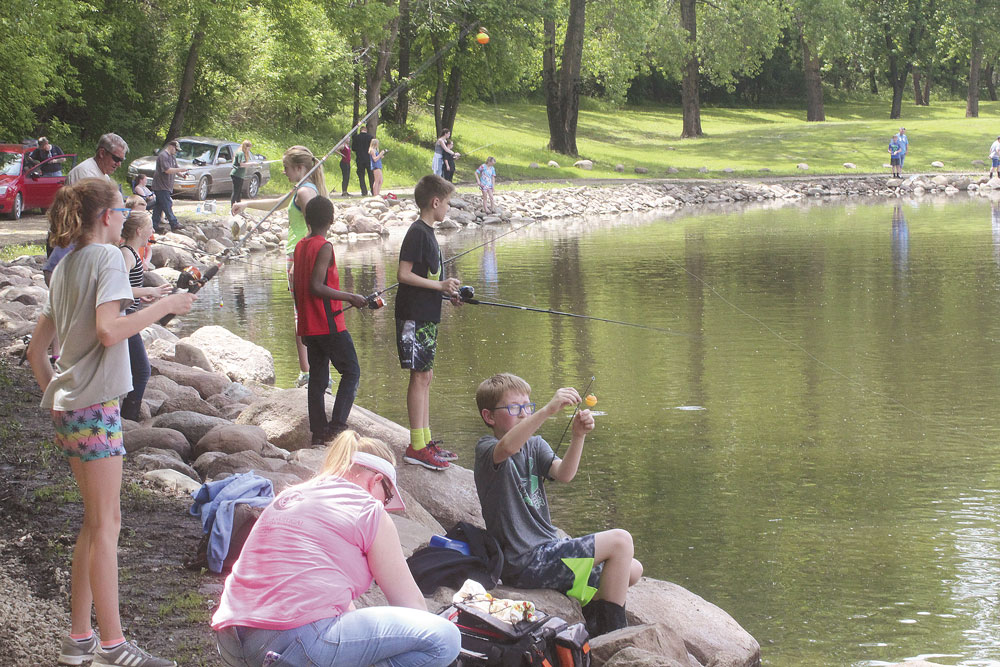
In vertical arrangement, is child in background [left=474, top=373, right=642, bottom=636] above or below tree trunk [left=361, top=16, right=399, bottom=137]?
below

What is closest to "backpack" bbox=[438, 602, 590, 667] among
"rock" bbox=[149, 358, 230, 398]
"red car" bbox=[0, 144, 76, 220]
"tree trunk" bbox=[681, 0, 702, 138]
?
"rock" bbox=[149, 358, 230, 398]

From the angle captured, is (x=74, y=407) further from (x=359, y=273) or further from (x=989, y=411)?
(x=359, y=273)

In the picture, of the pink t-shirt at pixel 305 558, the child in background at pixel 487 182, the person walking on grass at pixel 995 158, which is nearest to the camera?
the pink t-shirt at pixel 305 558

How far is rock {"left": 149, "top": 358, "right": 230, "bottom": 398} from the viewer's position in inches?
354

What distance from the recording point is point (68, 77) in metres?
27.2

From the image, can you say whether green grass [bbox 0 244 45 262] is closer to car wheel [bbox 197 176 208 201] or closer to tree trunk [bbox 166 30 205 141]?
car wheel [bbox 197 176 208 201]

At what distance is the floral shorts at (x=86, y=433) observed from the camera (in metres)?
3.88

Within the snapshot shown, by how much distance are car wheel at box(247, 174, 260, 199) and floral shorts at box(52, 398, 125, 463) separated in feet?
74.5

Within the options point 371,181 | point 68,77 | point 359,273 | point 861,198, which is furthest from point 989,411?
point 861,198

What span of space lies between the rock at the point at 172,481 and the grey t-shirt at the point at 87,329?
2110mm

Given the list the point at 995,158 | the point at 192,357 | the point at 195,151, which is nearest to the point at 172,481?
the point at 192,357

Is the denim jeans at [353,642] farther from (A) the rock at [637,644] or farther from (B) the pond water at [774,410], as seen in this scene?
(B) the pond water at [774,410]

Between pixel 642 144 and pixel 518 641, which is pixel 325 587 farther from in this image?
pixel 642 144

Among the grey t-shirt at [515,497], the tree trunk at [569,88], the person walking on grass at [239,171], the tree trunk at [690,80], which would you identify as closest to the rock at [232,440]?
the grey t-shirt at [515,497]
